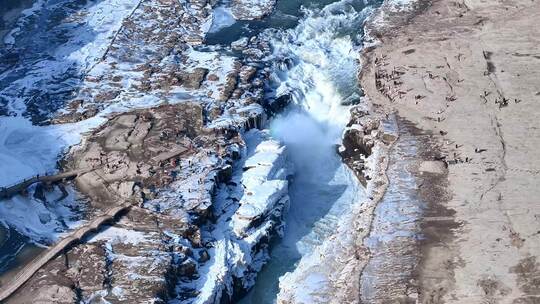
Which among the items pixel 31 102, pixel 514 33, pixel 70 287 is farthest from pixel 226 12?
pixel 70 287

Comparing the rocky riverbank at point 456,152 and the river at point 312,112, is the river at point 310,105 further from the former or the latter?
the rocky riverbank at point 456,152

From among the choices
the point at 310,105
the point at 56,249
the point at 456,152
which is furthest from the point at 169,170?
the point at 456,152

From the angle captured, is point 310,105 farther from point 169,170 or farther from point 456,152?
point 169,170

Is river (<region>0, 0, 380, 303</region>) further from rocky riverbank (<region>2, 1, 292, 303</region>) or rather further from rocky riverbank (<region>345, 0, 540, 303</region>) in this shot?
rocky riverbank (<region>345, 0, 540, 303</region>)

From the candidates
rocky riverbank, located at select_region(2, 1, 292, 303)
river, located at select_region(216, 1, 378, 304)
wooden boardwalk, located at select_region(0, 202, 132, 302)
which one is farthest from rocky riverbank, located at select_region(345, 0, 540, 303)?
wooden boardwalk, located at select_region(0, 202, 132, 302)

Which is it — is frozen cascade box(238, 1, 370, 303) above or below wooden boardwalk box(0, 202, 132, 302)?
below

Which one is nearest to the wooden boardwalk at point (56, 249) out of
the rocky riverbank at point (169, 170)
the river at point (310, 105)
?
the rocky riverbank at point (169, 170)

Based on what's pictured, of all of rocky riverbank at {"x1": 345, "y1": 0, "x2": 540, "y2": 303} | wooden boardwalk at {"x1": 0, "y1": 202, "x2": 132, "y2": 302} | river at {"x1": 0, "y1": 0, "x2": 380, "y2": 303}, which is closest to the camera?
rocky riverbank at {"x1": 345, "y1": 0, "x2": 540, "y2": 303}

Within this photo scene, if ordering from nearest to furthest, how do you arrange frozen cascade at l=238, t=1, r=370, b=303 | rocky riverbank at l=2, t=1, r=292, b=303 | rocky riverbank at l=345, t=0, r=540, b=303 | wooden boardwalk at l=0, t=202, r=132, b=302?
rocky riverbank at l=345, t=0, r=540, b=303
wooden boardwalk at l=0, t=202, r=132, b=302
rocky riverbank at l=2, t=1, r=292, b=303
frozen cascade at l=238, t=1, r=370, b=303
